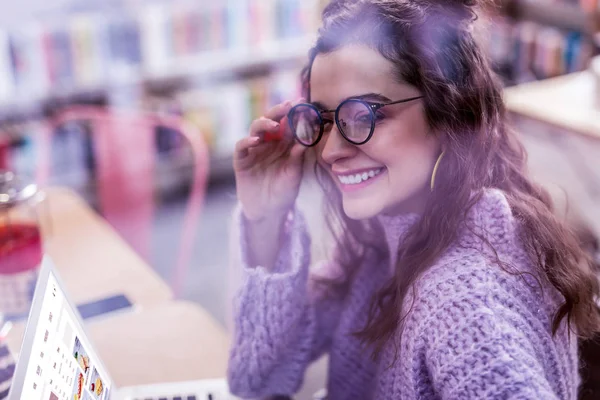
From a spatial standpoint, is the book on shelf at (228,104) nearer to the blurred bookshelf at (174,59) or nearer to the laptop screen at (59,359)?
the blurred bookshelf at (174,59)

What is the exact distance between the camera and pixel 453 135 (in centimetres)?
100

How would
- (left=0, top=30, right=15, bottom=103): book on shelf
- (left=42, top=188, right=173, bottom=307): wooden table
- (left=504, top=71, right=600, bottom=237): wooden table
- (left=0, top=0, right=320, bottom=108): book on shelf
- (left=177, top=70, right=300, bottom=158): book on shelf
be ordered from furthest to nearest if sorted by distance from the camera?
(left=177, top=70, right=300, bottom=158): book on shelf, (left=0, top=0, right=320, bottom=108): book on shelf, (left=0, top=30, right=15, bottom=103): book on shelf, (left=504, top=71, right=600, bottom=237): wooden table, (left=42, top=188, right=173, bottom=307): wooden table

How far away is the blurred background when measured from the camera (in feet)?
9.52

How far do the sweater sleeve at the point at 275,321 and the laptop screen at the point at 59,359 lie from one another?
0.23m

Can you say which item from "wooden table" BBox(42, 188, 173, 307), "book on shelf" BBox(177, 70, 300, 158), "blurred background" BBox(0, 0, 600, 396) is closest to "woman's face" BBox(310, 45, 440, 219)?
"wooden table" BBox(42, 188, 173, 307)

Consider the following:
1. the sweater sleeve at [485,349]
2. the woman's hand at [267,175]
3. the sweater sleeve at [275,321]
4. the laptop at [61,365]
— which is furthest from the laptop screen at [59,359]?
the sweater sleeve at [485,349]

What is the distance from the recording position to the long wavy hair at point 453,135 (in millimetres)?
979

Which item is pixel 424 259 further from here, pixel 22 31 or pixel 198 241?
pixel 22 31

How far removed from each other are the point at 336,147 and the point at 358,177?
2.2 inches

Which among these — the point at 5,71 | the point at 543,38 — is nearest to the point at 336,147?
the point at 5,71

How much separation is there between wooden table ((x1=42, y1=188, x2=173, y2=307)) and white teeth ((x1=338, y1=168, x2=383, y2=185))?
0.59m

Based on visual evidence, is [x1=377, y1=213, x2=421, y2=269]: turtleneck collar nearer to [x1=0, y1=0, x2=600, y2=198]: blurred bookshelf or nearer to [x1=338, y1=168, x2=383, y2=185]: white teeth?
[x1=338, y1=168, x2=383, y2=185]: white teeth

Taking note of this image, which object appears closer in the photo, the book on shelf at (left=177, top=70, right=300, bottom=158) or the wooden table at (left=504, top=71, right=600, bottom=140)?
the wooden table at (left=504, top=71, right=600, bottom=140)

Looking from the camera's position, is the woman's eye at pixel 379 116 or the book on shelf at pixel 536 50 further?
the book on shelf at pixel 536 50
